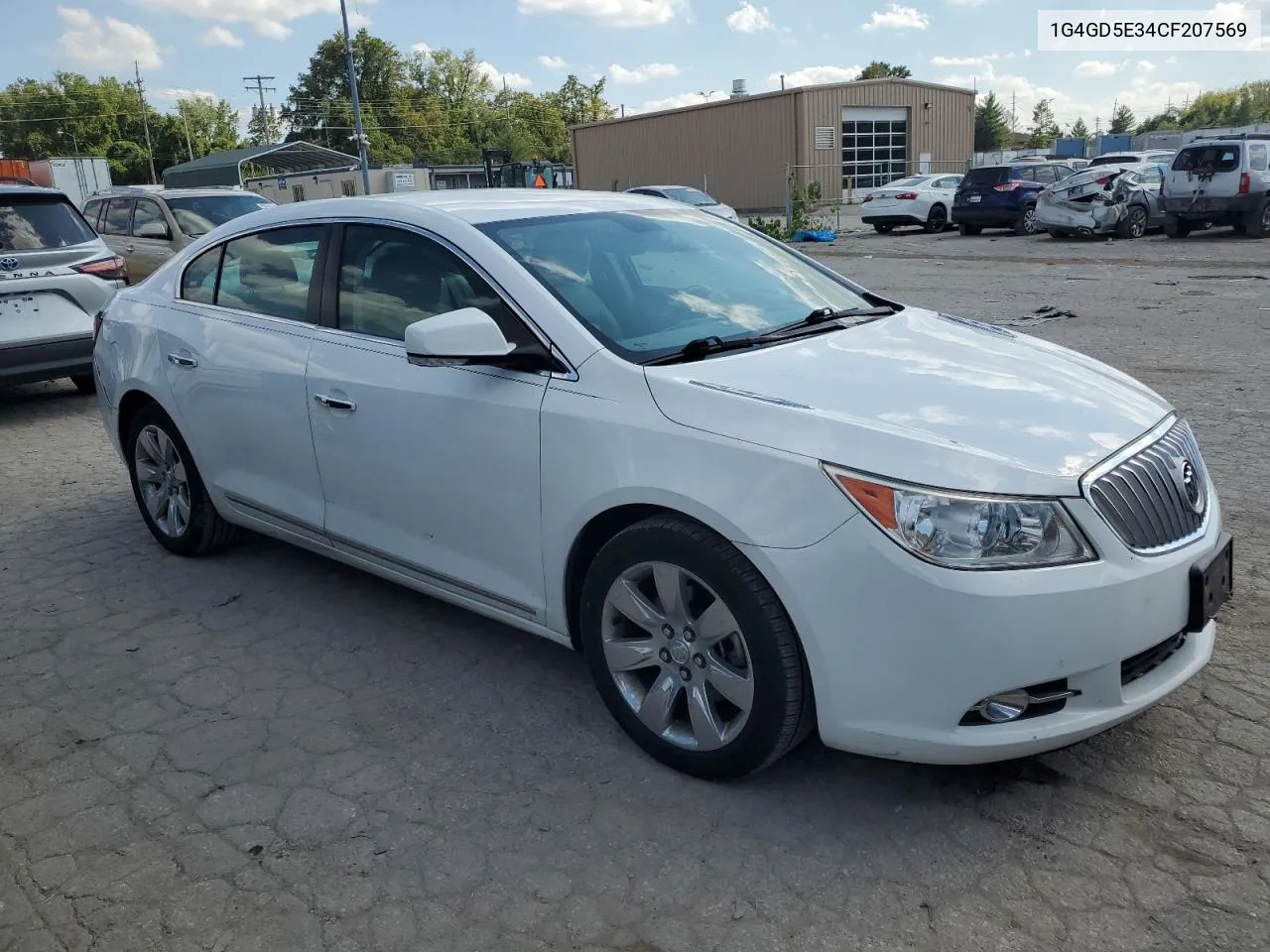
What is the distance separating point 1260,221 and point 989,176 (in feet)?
20.1

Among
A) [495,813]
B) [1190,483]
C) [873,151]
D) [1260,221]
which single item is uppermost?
[873,151]

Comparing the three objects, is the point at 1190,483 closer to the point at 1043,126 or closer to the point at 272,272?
the point at 272,272

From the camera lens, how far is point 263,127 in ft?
320

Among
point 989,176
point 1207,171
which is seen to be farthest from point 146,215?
point 989,176

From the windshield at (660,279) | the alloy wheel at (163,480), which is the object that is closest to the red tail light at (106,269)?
the alloy wheel at (163,480)

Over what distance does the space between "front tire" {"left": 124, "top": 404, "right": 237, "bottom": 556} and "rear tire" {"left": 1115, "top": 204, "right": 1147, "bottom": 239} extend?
2054cm

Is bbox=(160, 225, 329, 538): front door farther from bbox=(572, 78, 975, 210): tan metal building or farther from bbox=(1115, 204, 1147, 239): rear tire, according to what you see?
bbox=(572, 78, 975, 210): tan metal building

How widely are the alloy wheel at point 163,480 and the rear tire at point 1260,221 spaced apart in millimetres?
20429

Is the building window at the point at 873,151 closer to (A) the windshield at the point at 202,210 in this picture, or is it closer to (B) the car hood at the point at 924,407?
(A) the windshield at the point at 202,210

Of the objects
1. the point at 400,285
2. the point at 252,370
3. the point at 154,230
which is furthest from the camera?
the point at 154,230

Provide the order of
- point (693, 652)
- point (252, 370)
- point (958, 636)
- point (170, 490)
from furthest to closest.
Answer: point (170, 490)
point (252, 370)
point (693, 652)
point (958, 636)

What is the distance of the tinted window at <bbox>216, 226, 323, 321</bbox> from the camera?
4203mm

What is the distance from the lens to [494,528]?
11.2 feet

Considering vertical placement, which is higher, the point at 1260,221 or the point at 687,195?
the point at 687,195
